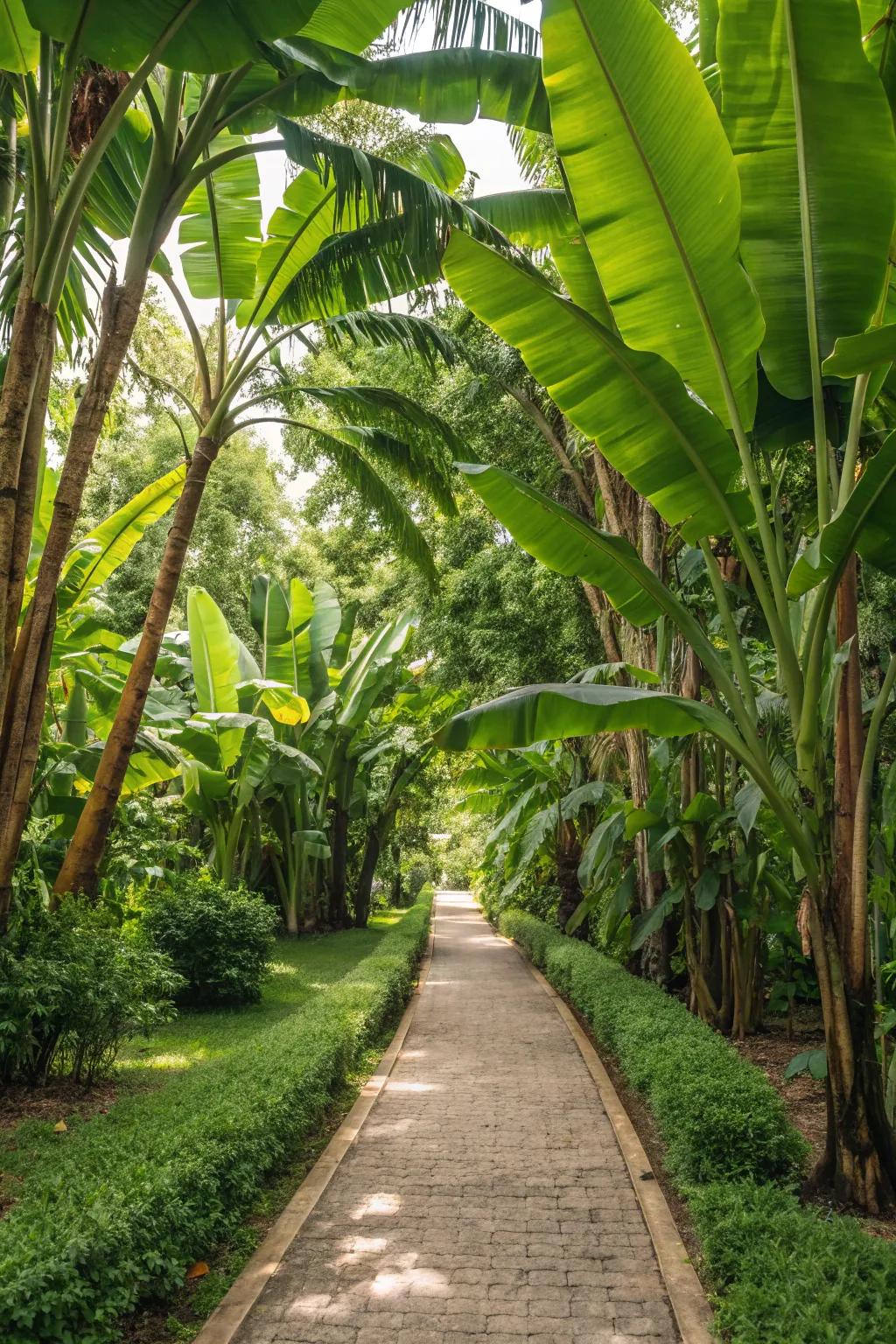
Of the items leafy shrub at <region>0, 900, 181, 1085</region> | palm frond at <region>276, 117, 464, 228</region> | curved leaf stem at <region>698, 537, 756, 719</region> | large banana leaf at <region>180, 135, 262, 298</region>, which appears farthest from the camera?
large banana leaf at <region>180, 135, 262, 298</region>

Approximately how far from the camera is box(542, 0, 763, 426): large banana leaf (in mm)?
4082

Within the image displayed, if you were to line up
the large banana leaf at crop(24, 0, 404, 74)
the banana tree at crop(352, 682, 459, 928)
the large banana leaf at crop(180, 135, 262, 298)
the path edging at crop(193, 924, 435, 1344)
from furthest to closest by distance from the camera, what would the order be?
the banana tree at crop(352, 682, 459, 928), the large banana leaf at crop(180, 135, 262, 298), the large banana leaf at crop(24, 0, 404, 74), the path edging at crop(193, 924, 435, 1344)

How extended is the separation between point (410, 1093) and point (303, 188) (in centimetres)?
723

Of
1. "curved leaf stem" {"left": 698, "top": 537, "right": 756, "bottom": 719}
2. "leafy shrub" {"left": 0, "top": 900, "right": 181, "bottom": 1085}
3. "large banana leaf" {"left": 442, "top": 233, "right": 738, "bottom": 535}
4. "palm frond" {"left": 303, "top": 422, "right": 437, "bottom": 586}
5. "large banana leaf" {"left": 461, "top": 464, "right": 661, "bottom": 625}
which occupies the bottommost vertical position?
"leafy shrub" {"left": 0, "top": 900, "right": 181, "bottom": 1085}

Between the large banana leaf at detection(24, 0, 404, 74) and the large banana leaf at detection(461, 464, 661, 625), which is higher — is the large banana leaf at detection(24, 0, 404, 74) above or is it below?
above

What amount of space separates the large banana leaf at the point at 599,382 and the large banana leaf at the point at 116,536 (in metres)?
5.18

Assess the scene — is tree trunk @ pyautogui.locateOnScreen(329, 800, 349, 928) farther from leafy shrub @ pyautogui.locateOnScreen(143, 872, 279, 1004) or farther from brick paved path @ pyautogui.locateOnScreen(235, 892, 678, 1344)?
brick paved path @ pyautogui.locateOnScreen(235, 892, 678, 1344)

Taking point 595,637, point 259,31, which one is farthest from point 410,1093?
point 595,637

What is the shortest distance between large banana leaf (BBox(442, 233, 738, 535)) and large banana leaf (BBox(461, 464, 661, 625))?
40 centimetres

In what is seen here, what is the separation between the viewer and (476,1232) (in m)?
4.63

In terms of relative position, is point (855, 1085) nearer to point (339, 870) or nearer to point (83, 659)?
point (83, 659)

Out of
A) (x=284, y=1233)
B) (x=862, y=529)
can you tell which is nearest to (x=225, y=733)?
(x=284, y=1233)

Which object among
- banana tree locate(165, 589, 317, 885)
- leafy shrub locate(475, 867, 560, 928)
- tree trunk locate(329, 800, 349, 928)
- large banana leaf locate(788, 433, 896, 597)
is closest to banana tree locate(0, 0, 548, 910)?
large banana leaf locate(788, 433, 896, 597)

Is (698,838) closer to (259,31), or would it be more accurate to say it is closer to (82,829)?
(82,829)
